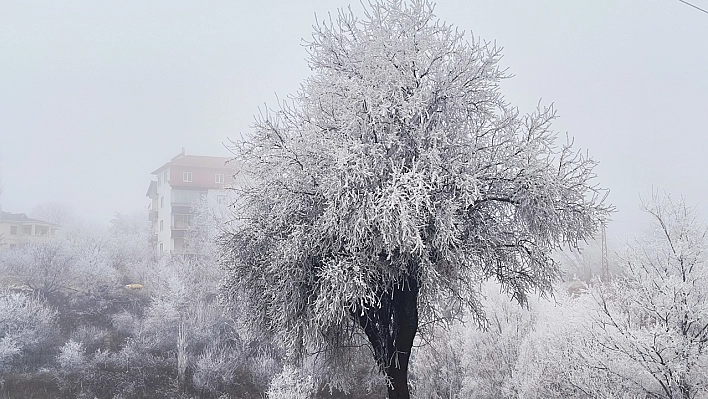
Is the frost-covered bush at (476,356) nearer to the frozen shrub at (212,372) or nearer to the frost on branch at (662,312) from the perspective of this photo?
the frost on branch at (662,312)

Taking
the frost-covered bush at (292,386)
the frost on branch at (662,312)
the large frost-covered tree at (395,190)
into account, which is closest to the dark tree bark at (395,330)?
the large frost-covered tree at (395,190)

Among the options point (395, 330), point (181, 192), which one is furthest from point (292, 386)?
point (181, 192)

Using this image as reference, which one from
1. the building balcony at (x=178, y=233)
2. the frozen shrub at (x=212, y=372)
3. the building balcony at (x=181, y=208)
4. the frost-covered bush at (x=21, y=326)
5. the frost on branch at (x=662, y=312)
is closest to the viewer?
the frost on branch at (x=662, y=312)

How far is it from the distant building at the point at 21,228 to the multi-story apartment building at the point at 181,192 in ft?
20.8

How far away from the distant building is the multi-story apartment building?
6347 millimetres

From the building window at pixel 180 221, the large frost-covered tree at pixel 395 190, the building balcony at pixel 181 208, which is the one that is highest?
the building balcony at pixel 181 208

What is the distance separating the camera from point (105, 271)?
29266mm

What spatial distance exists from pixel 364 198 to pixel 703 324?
6.61m

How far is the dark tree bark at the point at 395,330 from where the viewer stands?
24.6 ft

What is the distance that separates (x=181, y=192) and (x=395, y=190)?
33503 mm

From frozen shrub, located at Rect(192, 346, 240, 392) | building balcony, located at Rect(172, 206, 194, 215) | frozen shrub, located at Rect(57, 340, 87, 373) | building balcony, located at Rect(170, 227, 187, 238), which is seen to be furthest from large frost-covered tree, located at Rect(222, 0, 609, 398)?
building balcony, located at Rect(172, 206, 194, 215)

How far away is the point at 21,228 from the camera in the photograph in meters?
38.7

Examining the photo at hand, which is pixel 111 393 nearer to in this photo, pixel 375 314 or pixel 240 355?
pixel 240 355

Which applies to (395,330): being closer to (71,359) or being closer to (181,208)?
(71,359)
